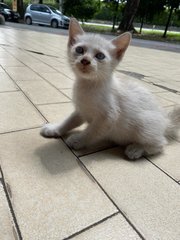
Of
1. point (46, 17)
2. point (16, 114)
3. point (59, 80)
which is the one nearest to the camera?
point (16, 114)

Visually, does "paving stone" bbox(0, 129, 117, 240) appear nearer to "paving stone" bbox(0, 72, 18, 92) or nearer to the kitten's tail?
the kitten's tail

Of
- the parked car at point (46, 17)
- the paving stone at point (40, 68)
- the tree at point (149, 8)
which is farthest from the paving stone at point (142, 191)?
the tree at point (149, 8)

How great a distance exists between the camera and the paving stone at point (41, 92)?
9.35 ft

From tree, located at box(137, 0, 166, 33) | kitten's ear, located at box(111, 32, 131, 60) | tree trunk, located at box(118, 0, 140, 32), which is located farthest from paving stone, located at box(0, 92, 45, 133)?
tree, located at box(137, 0, 166, 33)

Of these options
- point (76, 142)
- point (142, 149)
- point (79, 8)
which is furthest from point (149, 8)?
point (76, 142)

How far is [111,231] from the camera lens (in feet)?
3.92

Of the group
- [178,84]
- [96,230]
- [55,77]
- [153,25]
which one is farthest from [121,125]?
[153,25]

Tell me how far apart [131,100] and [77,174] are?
0.75m

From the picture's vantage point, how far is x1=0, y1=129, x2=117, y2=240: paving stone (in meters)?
1.19

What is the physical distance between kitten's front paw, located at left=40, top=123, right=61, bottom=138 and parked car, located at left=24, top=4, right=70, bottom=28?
18.3 meters

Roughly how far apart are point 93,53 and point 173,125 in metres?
1.03

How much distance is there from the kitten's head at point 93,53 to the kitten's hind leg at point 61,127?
0.39 meters

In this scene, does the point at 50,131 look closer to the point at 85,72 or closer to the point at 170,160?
the point at 85,72

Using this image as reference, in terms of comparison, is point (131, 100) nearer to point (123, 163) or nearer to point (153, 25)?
point (123, 163)
